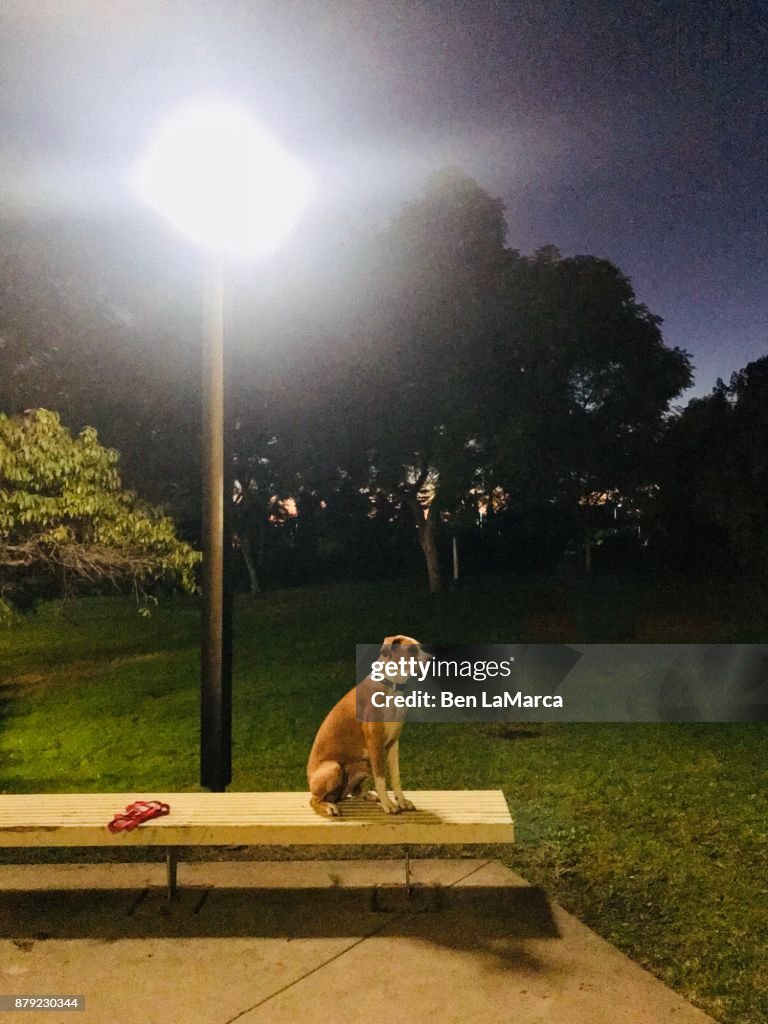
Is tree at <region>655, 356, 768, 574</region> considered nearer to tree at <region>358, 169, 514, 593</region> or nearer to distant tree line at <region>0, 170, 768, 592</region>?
distant tree line at <region>0, 170, 768, 592</region>

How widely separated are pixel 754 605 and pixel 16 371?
42.2 feet

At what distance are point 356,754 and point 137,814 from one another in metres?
1.13

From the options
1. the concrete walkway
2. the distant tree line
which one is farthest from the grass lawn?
the distant tree line

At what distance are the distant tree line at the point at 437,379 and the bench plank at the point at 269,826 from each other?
12.9 meters

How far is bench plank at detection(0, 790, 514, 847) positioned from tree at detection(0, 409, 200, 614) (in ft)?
9.98

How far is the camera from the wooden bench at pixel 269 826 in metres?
4.05

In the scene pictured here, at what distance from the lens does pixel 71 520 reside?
285 inches

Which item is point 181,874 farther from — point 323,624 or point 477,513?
point 477,513

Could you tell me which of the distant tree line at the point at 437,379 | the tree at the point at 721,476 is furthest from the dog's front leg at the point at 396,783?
the distant tree line at the point at 437,379

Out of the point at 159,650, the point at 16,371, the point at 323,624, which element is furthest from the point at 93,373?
the point at 323,624

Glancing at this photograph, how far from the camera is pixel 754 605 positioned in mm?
15000

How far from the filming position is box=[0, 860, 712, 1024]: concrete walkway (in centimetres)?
349

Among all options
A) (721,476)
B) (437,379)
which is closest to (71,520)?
(721,476)

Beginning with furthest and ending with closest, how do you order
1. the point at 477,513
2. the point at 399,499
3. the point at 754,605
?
the point at 399,499, the point at 477,513, the point at 754,605
